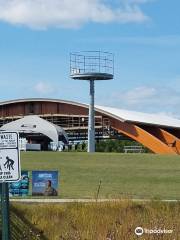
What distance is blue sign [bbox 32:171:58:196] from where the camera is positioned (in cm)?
2109

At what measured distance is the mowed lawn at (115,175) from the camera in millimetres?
23473

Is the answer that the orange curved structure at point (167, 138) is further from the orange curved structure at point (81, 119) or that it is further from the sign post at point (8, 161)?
the sign post at point (8, 161)

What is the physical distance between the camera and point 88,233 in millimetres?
15375

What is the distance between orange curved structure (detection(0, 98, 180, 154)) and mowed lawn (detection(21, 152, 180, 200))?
33.3 meters

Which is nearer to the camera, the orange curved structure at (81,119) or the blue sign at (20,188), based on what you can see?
the blue sign at (20,188)

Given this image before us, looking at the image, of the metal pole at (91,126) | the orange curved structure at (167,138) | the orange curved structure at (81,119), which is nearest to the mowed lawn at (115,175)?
the metal pole at (91,126)

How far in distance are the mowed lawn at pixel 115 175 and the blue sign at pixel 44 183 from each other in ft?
1.43

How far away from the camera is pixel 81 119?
8638 centimetres

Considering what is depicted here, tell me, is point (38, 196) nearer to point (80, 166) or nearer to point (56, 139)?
point (80, 166)

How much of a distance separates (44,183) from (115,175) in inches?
412

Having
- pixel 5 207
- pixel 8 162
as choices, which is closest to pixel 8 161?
pixel 8 162

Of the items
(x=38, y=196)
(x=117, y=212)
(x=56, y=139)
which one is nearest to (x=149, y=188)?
(x=38, y=196)

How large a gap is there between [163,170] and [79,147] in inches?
1915

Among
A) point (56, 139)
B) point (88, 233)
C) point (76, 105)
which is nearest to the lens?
point (88, 233)
